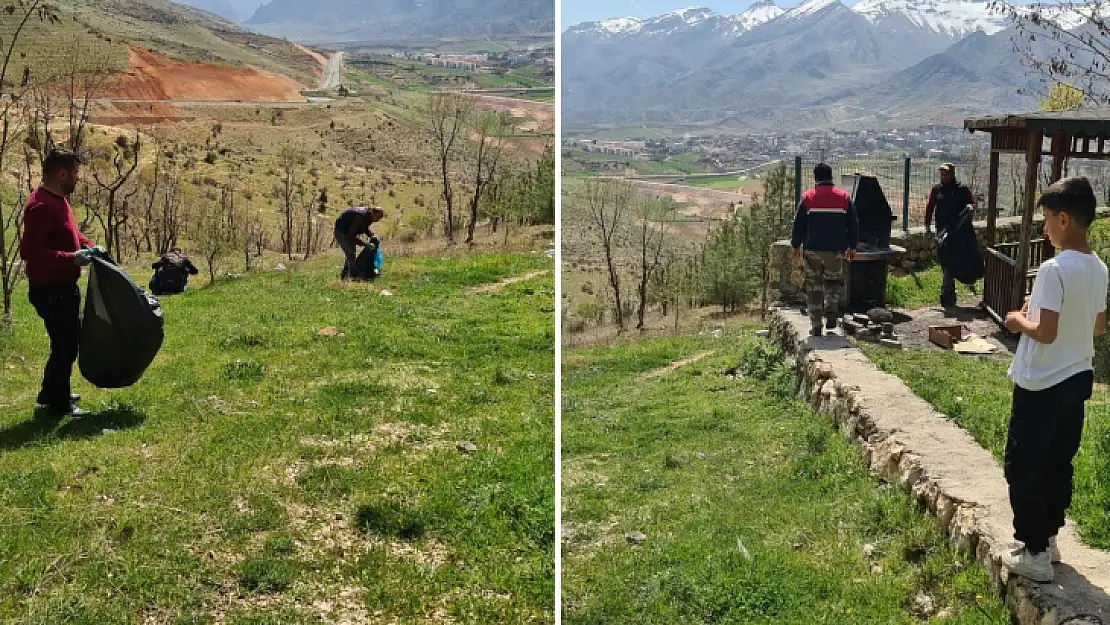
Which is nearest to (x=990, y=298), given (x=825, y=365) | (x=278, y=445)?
(x=825, y=365)

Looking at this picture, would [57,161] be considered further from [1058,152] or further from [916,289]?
[916,289]

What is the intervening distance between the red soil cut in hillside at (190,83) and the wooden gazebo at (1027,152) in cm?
5621

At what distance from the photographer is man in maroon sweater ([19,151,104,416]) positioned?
600cm

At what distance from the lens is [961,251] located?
10.8 m

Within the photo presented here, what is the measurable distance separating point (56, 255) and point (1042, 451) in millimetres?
5794

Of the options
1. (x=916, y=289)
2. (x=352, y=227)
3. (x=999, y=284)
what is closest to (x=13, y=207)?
(x=352, y=227)

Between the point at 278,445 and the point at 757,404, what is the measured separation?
4.47 meters

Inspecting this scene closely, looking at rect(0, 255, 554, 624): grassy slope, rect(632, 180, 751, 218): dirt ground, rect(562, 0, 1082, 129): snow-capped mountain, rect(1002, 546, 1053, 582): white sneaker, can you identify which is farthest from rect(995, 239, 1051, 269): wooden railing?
rect(632, 180, 751, 218): dirt ground

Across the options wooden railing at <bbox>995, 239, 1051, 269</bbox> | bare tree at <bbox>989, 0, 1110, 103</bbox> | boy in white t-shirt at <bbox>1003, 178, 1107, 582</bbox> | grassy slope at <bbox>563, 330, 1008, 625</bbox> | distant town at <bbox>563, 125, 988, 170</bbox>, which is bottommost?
grassy slope at <bbox>563, 330, 1008, 625</bbox>

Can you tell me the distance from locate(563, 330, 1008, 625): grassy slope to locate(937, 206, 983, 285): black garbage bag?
11.4 ft

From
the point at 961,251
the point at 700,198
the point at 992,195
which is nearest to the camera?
the point at 961,251

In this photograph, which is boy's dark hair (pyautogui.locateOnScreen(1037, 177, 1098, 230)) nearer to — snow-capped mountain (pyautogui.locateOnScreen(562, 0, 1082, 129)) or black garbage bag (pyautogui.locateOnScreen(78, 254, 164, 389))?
black garbage bag (pyautogui.locateOnScreen(78, 254, 164, 389))

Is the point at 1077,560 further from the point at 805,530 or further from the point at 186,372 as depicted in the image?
the point at 186,372

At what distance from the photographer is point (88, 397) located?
6.95 metres
